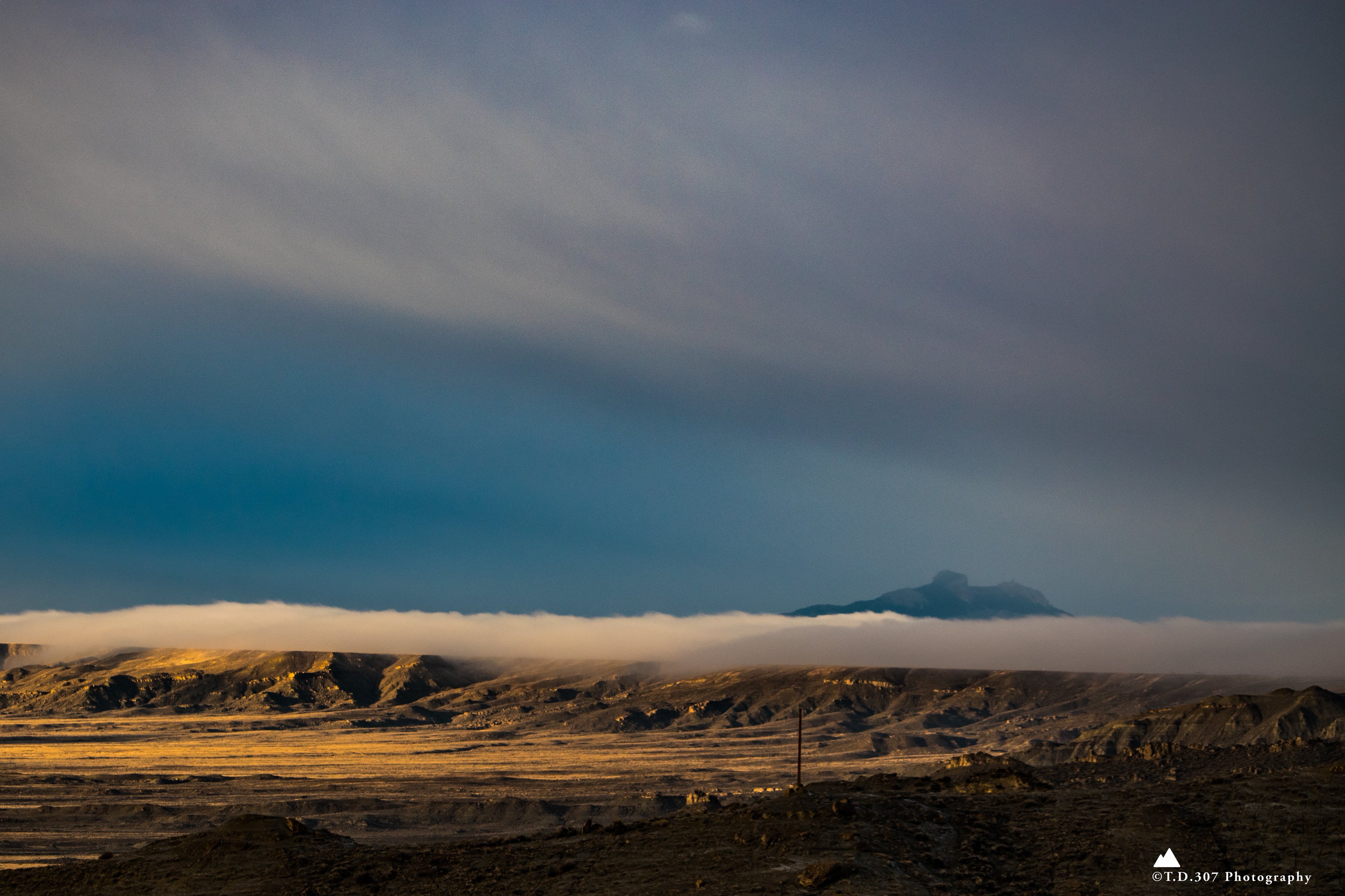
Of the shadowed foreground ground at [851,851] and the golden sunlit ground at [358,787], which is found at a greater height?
the shadowed foreground ground at [851,851]

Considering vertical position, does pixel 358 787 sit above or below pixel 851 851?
below

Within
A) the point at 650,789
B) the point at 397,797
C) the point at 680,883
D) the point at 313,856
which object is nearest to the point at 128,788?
the point at 397,797

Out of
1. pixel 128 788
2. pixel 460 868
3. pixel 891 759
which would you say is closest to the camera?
pixel 460 868

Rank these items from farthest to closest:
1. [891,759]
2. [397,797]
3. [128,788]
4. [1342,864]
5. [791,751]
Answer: [791,751], [891,759], [128,788], [397,797], [1342,864]

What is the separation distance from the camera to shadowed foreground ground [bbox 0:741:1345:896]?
1225 inches

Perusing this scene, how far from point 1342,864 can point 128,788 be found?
5023 inches

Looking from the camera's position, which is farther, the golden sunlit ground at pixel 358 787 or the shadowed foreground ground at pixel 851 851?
the golden sunlit ground at pixel 358 787

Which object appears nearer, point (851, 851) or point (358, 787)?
→ point (851, 851)

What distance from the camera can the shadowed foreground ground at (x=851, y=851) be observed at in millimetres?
31109

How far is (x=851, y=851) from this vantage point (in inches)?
1281

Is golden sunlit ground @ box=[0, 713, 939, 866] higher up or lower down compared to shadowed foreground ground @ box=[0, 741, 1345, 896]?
lower down

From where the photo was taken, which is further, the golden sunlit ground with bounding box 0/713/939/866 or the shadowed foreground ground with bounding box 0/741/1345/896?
the golden sunlit ground with bounding box 0/713/939/866

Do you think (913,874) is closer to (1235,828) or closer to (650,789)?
(1235,828)

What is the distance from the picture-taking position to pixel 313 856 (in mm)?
38781
